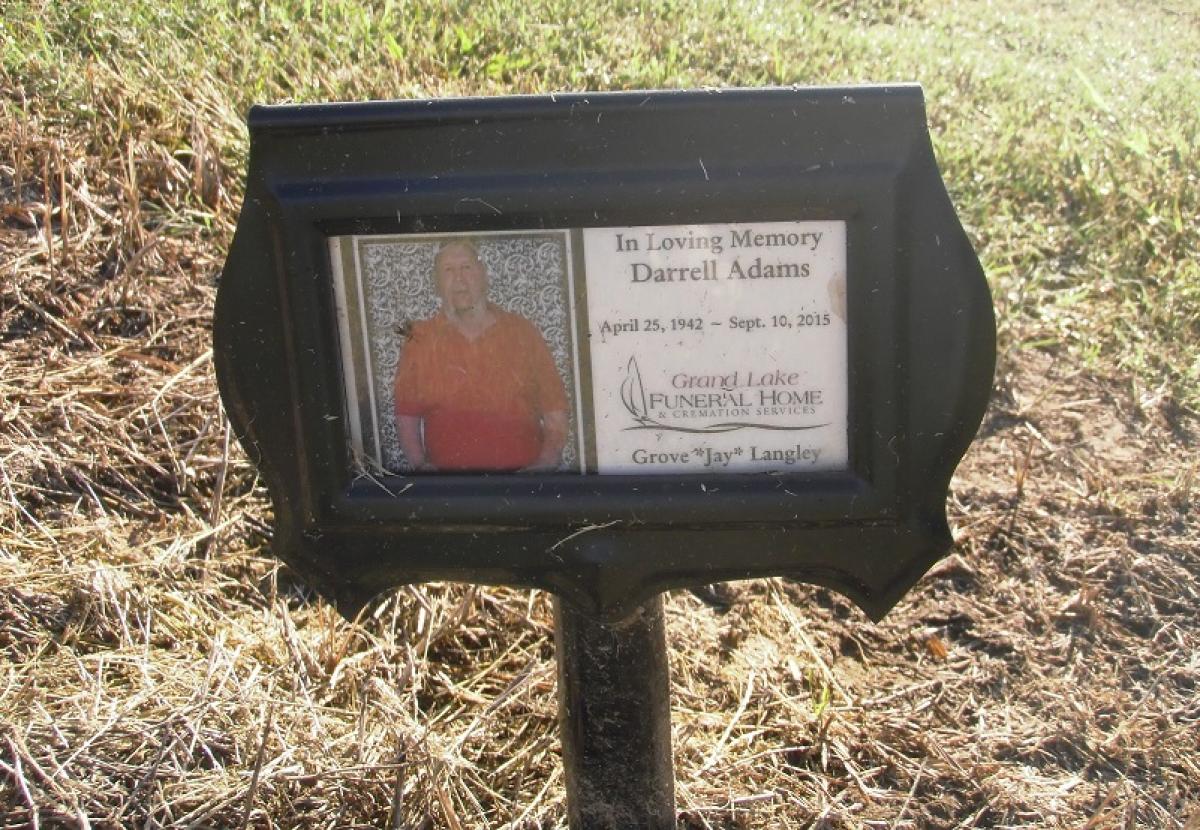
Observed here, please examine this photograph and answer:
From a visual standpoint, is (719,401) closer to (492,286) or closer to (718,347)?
(718,347)

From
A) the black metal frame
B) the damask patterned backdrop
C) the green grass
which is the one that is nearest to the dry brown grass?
the green grass

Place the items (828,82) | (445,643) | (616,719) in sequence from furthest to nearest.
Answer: (828,82) < (445,643) < (616,719)

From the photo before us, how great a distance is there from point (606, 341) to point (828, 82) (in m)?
2.27

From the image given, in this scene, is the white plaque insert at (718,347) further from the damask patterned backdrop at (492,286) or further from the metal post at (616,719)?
the metal post at (616,719)

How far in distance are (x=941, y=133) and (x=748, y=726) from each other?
1.80m

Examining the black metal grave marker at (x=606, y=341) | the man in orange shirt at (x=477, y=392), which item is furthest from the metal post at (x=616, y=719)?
the man in orange shirt at (x=477, y=392)

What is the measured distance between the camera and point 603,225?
1312 millimetres

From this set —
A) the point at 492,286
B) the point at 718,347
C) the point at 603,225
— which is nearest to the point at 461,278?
the point at 492,286

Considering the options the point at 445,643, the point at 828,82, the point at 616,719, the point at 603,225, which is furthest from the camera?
the point at 828,82

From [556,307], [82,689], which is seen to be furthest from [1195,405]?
[82,689]

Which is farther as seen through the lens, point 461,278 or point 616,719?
point 616,719

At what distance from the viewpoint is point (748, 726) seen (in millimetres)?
2219

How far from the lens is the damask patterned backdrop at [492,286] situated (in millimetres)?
1346

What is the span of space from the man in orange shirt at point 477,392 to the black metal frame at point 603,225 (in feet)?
0.10
